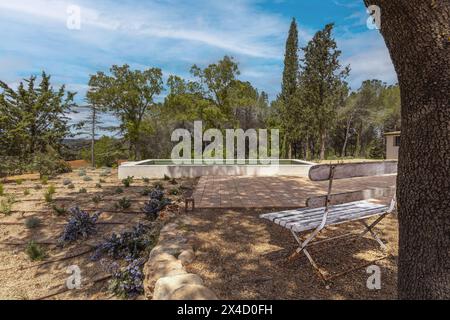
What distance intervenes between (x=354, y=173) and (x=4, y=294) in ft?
13.1

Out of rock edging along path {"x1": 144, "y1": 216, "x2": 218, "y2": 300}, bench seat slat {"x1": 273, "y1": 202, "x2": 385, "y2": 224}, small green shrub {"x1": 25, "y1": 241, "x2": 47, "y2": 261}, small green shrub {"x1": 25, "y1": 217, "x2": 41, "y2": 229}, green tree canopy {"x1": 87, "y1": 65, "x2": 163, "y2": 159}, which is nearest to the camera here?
rock edging along path {"x1": 144, "y1": 216, "x2": 218, "y2": 300}

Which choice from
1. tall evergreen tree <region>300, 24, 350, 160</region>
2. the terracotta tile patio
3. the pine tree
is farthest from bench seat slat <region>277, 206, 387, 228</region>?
the pine tree

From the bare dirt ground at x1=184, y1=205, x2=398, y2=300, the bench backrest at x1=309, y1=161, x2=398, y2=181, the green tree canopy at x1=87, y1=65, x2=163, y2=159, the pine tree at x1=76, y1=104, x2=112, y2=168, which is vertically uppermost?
the green tree canopy at x1=87, y1=65, x2=163, y2=159

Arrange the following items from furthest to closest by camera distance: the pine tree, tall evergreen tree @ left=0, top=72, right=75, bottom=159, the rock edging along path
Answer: the pine tree
tall evergreen tree @ left=0, top=72, right=75, bottom=159
the rock edging along path

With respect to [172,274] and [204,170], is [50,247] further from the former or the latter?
[204,170]

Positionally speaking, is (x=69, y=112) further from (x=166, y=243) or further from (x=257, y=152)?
(x=166, y=243)

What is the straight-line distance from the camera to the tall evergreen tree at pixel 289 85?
21828 millimetres

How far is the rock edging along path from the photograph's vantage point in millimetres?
2004

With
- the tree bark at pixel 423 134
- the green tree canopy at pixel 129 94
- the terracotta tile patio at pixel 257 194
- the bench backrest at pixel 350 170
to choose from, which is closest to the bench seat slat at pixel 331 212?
the bench backrest at pixel 350 170

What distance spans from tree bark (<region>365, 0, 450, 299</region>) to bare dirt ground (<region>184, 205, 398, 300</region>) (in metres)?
0.58

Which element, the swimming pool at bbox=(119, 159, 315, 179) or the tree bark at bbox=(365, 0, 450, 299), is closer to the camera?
the tree bark at bbox=(365, 0, 450, 299)

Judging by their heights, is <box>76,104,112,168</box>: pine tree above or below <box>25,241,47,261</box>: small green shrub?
above

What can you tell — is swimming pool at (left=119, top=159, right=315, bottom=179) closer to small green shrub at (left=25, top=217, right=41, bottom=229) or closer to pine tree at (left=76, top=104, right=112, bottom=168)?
small green shrub at (left=25, top=217, right=41, bottom=229)

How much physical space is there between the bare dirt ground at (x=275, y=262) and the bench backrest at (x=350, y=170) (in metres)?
0.93
